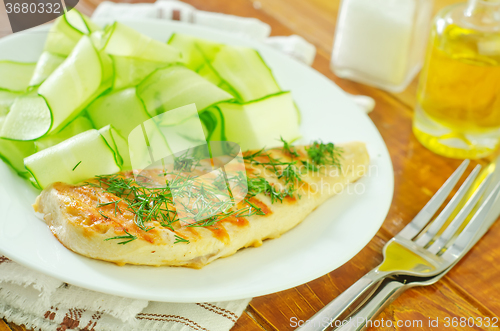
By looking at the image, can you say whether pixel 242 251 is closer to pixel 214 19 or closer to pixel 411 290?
pixel 411 290

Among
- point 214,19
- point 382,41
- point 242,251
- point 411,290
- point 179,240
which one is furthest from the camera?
point 214,19

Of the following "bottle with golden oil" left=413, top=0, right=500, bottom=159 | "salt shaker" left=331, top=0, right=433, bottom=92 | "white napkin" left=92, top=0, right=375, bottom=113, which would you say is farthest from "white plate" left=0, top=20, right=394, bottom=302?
"white napkin" left=92, top=0, right=375, bottom=113

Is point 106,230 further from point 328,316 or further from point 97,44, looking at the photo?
point 97,44

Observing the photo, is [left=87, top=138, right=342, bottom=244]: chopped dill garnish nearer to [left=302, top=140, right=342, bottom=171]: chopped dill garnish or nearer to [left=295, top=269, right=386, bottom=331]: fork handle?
[left=302, top=140, right=342, bottom=171]: chopped dill garnish

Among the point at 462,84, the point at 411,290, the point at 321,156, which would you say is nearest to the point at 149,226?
the point at 321,156

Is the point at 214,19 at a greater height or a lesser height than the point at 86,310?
greater

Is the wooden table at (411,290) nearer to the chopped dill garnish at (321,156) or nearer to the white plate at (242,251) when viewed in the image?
the white plate at (242,251)
